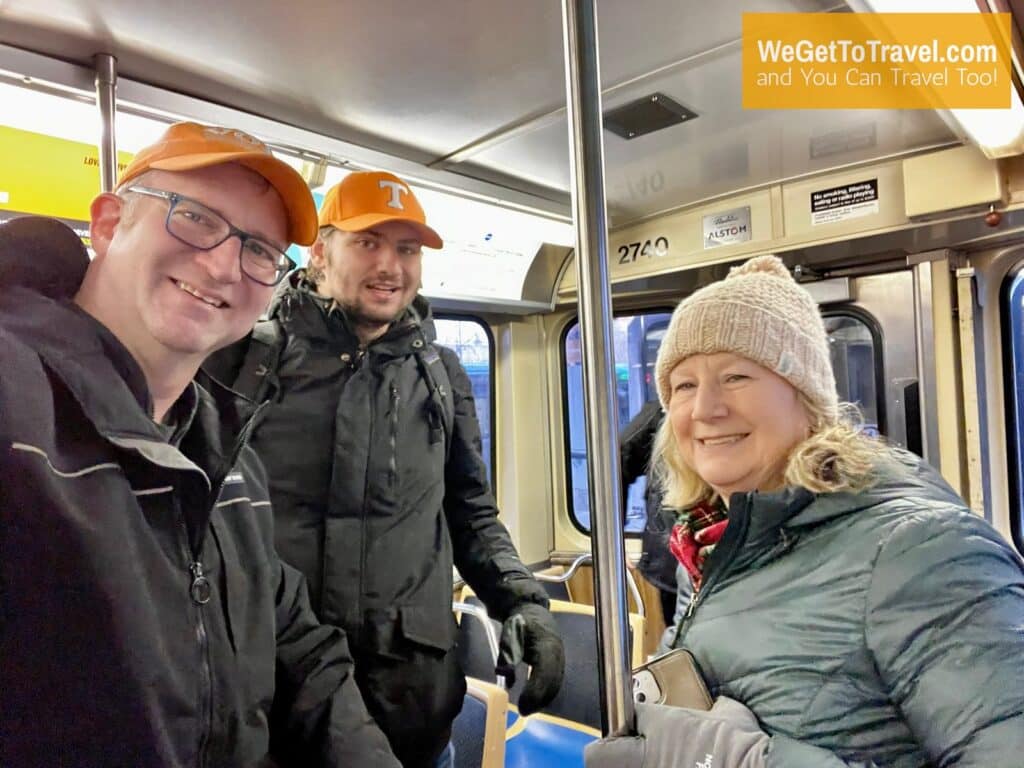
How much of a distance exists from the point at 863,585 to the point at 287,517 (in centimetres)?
112

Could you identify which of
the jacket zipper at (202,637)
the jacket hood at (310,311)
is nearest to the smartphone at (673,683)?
the jacket zipper at (202,637)

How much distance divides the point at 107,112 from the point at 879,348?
9.78 ft

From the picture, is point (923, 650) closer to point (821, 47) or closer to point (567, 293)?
point (821, 47)

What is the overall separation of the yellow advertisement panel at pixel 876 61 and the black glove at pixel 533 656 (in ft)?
4.91

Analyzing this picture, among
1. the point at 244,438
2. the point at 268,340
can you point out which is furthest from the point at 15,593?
the point at 268,340

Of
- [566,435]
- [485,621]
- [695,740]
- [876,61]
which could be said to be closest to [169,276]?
[695,740]

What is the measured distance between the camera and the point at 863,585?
86cm

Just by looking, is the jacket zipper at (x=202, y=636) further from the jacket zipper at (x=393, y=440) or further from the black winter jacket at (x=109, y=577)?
the jacket zipper at (x=393, y=440)

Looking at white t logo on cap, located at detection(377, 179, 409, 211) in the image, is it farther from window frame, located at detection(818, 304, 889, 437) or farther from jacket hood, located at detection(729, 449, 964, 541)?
window frame, located at detection(818, 304, 889, 437)

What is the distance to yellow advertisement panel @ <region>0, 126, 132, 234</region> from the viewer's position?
75.6 inches

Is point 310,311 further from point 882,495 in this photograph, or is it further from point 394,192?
point 882,495

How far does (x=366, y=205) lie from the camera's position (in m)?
1.59

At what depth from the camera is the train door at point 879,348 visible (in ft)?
9.41

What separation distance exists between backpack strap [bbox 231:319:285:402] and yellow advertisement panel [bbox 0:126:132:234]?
2.99 ft
